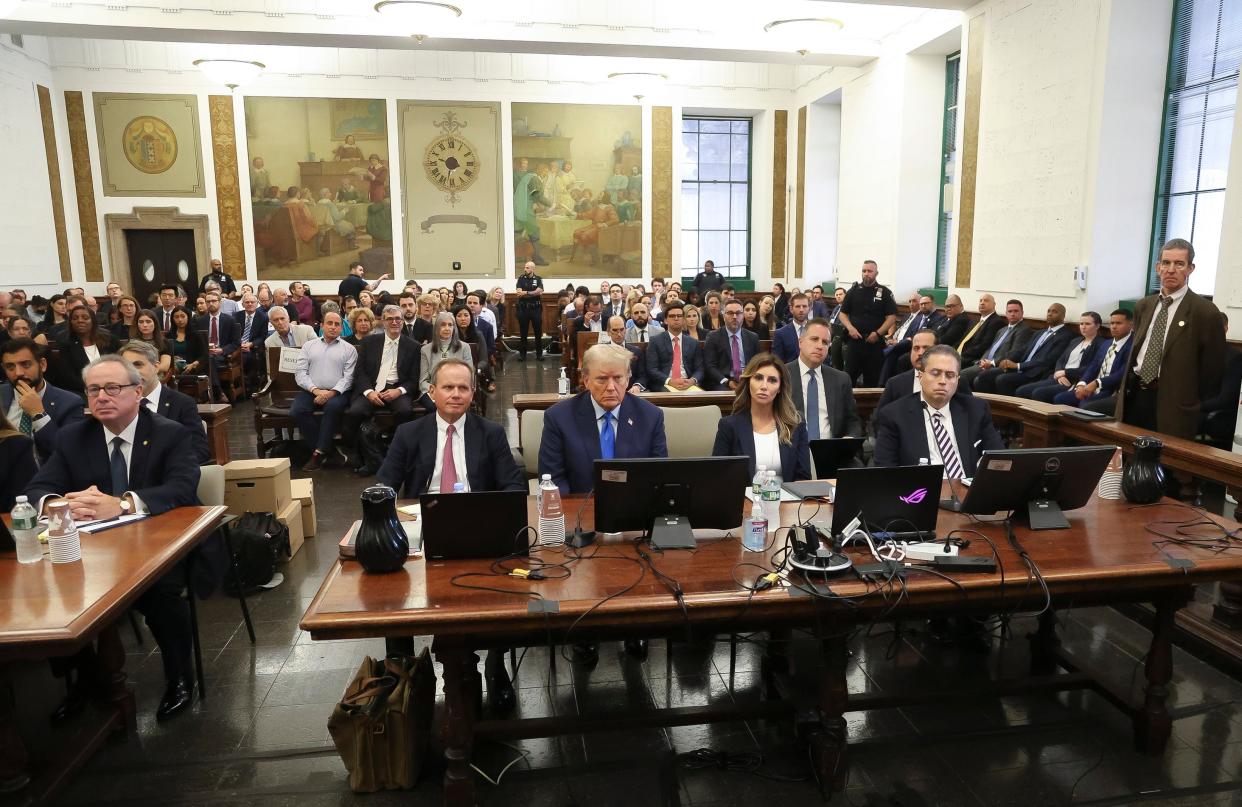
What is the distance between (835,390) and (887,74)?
30.1 ft

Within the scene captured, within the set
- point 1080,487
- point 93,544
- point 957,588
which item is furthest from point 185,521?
point 1080,487

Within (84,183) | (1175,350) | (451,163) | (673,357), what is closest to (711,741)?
(1175,350)

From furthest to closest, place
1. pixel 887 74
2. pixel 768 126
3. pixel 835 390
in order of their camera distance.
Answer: pixel 768 126 → pixel 887 74 → pixel 835 390

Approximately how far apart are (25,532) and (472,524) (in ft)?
4.93

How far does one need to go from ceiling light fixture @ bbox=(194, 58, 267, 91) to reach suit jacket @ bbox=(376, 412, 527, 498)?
11.4m

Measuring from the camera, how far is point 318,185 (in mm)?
15219

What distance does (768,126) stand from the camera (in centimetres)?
1631

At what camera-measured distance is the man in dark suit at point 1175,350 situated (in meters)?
5.27

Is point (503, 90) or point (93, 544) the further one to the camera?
point (503, 90)

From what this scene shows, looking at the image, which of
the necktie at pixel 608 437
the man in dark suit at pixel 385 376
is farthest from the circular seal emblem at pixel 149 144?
the necktie at pixel 608 437

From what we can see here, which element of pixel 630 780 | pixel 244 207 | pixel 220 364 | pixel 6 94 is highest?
pixel 6 94

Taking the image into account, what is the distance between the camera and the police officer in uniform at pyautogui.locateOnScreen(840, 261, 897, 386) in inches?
412

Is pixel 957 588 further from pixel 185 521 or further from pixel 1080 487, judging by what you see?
pixel 185 521

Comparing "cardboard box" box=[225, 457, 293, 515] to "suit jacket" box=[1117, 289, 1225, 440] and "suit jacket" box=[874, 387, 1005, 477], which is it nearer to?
"suit jacket" box=[874, 387, 1005, 477]
